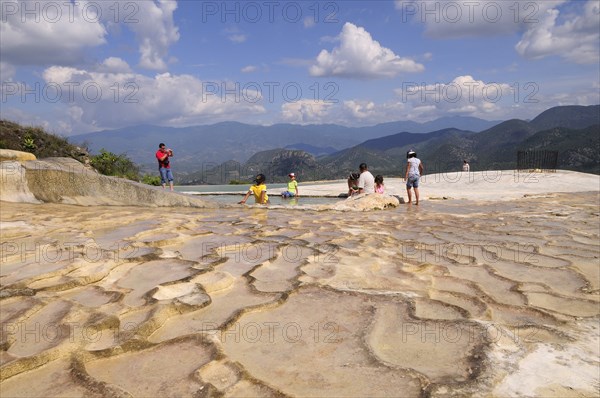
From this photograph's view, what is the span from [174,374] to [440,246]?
3738 mm

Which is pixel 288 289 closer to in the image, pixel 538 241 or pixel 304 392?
pixel 304 392

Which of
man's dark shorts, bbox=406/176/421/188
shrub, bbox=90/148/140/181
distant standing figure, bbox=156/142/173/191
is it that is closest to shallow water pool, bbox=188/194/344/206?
distant standing figure, bbox=156/142/173/191

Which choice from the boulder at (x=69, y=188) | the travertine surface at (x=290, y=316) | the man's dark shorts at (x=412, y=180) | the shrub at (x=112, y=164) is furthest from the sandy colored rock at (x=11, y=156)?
the shrub at (x=112, y=164)

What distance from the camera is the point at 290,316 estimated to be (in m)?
2.52

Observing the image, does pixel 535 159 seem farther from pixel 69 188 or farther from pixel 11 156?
pixel 11 156

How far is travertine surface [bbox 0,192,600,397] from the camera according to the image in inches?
70.2

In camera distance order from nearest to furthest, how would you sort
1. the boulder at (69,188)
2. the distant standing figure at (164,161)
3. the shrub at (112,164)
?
the boulder at (69,188), the distant standing figure at (164,161), the shrub at (112,164)

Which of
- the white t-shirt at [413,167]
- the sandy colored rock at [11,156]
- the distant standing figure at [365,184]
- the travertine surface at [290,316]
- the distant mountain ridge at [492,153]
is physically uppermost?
the distant mountain ridge at [492,153]

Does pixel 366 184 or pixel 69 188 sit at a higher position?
pixel 69 188

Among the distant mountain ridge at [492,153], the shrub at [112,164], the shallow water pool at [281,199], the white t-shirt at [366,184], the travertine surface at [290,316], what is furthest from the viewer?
the distant mountain ridge at [492,153]

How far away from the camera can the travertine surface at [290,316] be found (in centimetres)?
178

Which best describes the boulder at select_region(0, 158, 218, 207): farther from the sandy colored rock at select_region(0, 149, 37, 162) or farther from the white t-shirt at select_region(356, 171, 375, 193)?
the white t-shirt at select_region(356, 171, 375, 193)

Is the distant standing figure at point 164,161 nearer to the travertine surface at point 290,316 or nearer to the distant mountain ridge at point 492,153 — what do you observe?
the travertine surface at point 290,316

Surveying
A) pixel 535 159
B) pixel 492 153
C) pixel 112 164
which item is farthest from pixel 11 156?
pixel 492 153
